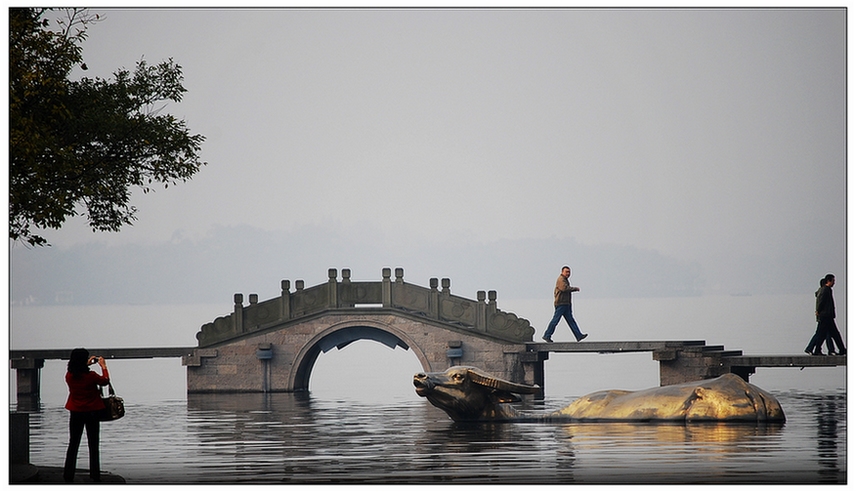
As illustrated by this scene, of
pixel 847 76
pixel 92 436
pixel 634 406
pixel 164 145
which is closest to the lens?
pixel 92 436

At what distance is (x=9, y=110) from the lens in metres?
16.9

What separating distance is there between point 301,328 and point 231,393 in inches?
86.8

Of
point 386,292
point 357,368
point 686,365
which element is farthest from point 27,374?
point 357,368

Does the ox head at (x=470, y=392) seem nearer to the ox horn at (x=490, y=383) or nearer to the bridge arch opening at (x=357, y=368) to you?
the ox horn at (x=490, y=383)

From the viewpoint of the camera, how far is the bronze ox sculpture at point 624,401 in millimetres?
18484

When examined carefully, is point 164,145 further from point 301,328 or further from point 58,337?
point 58,337

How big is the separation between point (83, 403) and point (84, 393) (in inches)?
4.0

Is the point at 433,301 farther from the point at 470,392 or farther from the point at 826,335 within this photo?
the point at 470,392

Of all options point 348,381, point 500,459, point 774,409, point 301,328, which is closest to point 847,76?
point 774,409

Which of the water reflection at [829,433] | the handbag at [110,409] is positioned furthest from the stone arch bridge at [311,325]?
the handbag at [110,409]

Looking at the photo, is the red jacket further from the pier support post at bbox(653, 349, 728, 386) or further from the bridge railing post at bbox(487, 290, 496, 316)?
the bridge railing post at bbox(487, 290, 496, 316)

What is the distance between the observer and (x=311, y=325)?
1281 inches

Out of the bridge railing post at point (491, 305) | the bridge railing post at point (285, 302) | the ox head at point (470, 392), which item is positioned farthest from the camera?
the bridge railing post at point (285, 302)

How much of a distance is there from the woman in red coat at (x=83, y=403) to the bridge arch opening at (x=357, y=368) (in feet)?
56.2
